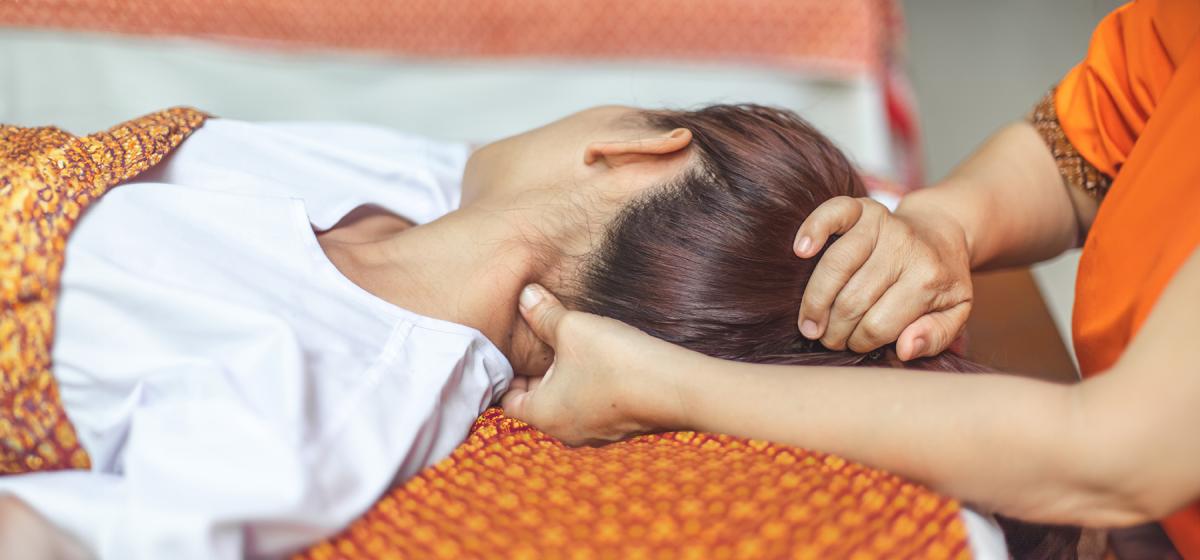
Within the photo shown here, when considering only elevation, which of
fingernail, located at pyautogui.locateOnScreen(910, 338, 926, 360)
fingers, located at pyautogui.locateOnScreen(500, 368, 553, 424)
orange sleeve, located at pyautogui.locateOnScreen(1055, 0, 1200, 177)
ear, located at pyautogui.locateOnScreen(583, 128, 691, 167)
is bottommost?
fingers, located at pyautogui.locateOnScreen(500, 368, 553, 424)

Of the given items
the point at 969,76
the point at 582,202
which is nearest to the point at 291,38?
the point at 582,202

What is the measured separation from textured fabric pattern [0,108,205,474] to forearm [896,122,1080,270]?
87 centimetres

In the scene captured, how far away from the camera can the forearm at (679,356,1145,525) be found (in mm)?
713

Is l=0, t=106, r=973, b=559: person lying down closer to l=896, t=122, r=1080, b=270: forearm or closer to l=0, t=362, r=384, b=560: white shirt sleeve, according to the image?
l=0, t=362, r=384, b=560: white shirt sleeve

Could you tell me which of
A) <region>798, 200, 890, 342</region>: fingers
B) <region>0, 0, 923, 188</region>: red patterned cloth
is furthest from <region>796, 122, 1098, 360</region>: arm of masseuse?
<region>0, 0, 923, 188</region>: red patterned cloth

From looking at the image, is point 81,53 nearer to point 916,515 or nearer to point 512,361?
point 512,361

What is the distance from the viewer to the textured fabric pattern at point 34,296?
0.79 m

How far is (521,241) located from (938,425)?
464 mm

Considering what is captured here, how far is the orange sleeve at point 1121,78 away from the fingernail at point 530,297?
2.22 feet

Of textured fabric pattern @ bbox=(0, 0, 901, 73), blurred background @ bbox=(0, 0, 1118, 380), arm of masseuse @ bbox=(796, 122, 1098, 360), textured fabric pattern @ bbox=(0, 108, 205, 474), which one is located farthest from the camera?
textured fabric pattern @ bbox=(0, 0, 901, 73)

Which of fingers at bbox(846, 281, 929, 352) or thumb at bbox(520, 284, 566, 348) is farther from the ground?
fingers at bbox(846, 281, 929, 352)

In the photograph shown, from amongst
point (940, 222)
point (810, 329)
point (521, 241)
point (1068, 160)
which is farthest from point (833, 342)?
point (1068, 160)

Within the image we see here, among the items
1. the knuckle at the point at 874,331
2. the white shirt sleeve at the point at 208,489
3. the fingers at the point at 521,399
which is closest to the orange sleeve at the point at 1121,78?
the knuckle at the point at 874,331

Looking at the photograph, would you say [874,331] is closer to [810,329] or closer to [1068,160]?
[810,329]
